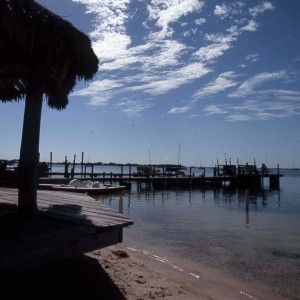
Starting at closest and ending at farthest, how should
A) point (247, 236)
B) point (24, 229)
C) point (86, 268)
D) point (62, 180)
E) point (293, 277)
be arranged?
point (24, 229)
point (86, 268)
point (293, 277)
point (247, 236)
point (62, 180)

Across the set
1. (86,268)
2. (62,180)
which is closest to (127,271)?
(86,268)

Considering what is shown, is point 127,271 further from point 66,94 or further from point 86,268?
point 66,94

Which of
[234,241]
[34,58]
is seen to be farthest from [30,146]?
[234,241]

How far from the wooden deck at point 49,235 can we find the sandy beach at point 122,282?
35.9 inches

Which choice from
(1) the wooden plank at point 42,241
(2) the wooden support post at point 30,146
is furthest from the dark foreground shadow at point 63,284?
(2) the wooden support post at point 30,146

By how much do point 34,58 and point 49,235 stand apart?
2.99m

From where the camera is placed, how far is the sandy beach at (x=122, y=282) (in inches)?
205

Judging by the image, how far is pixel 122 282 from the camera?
20.9 ft

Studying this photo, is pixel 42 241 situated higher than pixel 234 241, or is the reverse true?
pixel 42 241

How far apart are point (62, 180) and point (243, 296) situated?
75.2 ft

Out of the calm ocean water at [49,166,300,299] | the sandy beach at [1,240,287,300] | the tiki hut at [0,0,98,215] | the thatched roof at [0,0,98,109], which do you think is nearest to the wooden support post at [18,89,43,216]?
the tiki hut at [0,0,98,215]

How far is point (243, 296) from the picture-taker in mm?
7320

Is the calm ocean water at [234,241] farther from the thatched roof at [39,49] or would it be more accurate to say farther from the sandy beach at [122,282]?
the thatched roof at [39,49]

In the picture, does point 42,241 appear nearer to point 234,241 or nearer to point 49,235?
point 49,235
